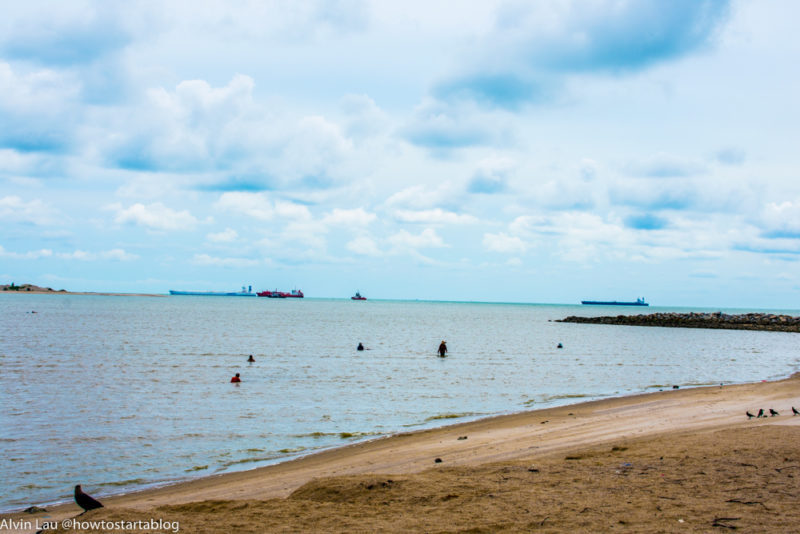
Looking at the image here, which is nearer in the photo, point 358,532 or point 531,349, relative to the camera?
point 358,532

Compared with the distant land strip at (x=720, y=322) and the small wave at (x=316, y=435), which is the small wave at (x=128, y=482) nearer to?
the small wave at (x=316, y=435)

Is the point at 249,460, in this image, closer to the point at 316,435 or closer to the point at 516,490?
the point at 316,435

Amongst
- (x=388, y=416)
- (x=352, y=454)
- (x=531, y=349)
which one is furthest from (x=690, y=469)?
(x=531, y=349)

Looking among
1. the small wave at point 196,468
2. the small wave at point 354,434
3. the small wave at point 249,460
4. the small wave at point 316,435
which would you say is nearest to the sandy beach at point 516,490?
the small wave at point 196,468

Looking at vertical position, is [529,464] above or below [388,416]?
above

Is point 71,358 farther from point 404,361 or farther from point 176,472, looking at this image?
point 176,472

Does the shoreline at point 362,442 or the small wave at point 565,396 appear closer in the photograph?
the shoreline at point 362,442

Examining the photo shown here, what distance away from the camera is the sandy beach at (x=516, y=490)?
8039mm

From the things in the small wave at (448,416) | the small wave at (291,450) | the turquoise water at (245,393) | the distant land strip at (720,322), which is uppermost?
the distant land strip at (720,322)

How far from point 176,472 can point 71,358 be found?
34.1 metres

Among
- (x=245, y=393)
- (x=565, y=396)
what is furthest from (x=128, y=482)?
(x=565, y=396)

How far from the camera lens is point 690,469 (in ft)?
34.4

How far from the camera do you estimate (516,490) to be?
9.55m

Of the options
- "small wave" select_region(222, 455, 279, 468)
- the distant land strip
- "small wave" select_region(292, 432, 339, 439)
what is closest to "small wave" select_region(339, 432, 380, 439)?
"small wave" select_region(292, 432, 339, 439)
